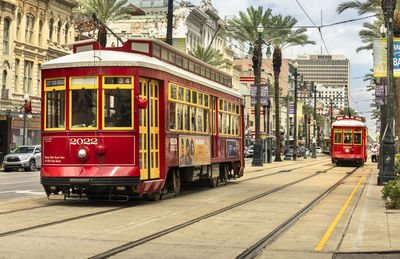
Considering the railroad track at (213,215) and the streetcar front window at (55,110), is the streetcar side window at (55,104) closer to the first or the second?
the streetcar front window at (55,110)

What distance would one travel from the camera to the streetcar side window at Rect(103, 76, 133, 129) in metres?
14.9

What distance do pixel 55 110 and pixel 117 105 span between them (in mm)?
1477

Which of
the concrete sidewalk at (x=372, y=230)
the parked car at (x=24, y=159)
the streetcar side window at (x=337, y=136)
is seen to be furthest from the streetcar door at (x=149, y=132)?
the streetcar side window at (x=337, y=136)

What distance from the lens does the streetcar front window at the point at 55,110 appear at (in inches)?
593

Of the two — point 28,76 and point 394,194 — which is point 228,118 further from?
point 28,76

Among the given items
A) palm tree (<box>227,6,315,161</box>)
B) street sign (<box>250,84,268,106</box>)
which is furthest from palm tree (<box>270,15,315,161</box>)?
street sign (<box>250,84,268,106</box>)

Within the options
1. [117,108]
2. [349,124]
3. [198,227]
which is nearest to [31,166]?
[349,124]

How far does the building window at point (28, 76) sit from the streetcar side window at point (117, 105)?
37.6 meters

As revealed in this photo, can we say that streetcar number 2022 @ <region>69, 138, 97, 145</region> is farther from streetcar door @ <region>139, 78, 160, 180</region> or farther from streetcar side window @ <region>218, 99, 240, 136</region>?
streetcar side window @ <region>218, 99, 240, 136</region>

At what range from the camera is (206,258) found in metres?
8.83

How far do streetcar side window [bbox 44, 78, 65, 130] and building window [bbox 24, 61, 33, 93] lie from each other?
1450 inches

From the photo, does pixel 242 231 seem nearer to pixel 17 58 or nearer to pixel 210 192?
pixel 210 192

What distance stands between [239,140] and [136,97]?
10545 mm

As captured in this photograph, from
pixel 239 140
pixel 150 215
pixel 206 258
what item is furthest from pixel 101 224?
pixel 239 140
